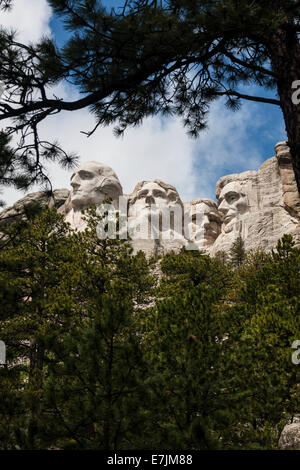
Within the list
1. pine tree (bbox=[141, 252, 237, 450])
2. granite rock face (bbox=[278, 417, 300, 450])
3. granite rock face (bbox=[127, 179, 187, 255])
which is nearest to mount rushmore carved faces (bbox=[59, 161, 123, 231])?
granite rock face (bbox=[127, 179, 187, 255])

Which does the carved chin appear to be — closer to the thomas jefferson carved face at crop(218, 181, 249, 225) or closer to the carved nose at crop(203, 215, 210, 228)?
the carved nose at crop(203, 215, 210, 228)

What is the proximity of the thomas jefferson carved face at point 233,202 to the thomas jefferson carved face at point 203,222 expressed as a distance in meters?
2.67

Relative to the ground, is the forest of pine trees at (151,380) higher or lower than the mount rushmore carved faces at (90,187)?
lower

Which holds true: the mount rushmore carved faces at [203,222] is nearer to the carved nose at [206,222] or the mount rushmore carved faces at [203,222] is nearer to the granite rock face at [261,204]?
the carved nose at [206,222]

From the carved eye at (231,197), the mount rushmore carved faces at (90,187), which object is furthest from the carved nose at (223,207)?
the mount rushmore carved faces at (90,187)

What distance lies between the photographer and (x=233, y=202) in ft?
138

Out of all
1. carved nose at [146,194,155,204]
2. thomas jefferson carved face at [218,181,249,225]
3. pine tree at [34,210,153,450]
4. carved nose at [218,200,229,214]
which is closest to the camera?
pine tree at [34,210,153,450]

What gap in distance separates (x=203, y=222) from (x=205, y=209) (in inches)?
79.6

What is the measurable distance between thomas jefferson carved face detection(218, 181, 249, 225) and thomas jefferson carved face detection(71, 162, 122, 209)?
466 inches

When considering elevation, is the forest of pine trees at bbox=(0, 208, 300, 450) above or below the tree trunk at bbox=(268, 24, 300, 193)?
below

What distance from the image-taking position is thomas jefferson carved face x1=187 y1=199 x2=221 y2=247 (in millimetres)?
44156

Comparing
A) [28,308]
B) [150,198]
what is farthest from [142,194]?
[28,308]

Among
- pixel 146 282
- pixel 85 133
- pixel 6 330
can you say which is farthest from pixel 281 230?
pixel 85 133

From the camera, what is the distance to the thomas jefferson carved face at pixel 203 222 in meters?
44.2
